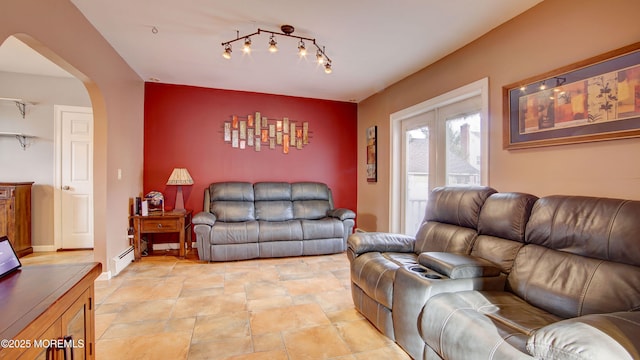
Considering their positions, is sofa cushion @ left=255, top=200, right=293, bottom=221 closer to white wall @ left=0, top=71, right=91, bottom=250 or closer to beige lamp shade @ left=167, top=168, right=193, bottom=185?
beige lamp shade @ left=167, top=168, right=193, bottom=185

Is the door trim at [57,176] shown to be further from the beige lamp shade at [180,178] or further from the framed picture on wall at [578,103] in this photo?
the framed picture on wall at [578,103]

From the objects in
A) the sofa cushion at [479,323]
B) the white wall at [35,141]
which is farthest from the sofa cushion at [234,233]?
the sofa cushion at [479,323]

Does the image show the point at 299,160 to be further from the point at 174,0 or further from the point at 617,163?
the point at 617,163

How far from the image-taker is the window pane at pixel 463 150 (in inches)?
116

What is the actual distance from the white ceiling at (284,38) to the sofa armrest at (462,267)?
1.99 metres

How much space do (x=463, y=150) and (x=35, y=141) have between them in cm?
573

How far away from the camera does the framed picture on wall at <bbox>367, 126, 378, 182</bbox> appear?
4.71 meters

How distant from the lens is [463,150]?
3.10 m

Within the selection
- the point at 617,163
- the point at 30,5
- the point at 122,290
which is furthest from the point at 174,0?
the point at 617,163

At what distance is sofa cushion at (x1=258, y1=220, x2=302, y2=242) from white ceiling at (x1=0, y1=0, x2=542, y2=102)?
209cm

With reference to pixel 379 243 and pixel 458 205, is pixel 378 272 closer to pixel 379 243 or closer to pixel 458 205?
pixel 379 243

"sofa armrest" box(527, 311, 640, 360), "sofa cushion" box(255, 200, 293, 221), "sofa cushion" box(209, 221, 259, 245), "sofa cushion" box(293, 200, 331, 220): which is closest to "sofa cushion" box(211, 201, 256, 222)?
"sofa cushion" box(255, 200, 293, 221)

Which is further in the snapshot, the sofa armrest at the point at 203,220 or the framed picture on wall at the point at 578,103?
the sofa armrest at the point at 203,220

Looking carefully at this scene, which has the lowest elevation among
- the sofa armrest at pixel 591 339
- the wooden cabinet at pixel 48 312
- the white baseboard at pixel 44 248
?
the white baseboard at pixel 44 248
